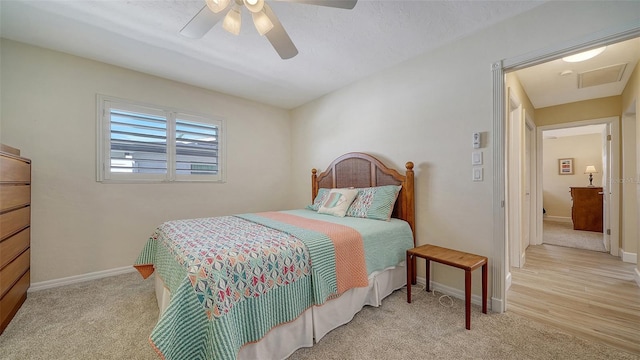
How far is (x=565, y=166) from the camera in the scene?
6434mm

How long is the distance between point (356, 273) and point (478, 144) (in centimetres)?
157

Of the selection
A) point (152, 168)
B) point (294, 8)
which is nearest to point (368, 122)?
point (294, 8)

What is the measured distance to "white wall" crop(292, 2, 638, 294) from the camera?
71.2 inches

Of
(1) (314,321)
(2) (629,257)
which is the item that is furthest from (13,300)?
(2) (629,257)

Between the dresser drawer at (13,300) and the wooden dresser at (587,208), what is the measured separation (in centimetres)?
849

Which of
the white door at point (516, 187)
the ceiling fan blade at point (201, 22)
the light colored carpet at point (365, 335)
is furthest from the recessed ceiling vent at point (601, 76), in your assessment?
the ceiling fan blade at point (201, 22)

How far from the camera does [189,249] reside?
57.8 inches

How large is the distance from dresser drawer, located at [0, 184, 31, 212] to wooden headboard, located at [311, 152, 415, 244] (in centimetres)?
305

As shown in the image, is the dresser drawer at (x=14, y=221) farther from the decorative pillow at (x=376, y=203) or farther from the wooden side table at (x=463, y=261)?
the wooden side table at (x=463, y=261)

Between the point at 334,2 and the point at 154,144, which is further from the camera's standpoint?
the point at 154,144

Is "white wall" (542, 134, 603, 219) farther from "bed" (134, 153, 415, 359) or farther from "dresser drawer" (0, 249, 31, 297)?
"dresser drawer" (0, 249, 31, 297)

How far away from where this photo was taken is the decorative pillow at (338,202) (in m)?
2.80

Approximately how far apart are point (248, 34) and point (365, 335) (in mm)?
2717

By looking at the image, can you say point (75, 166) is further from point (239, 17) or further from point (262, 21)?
point (262, 21)
